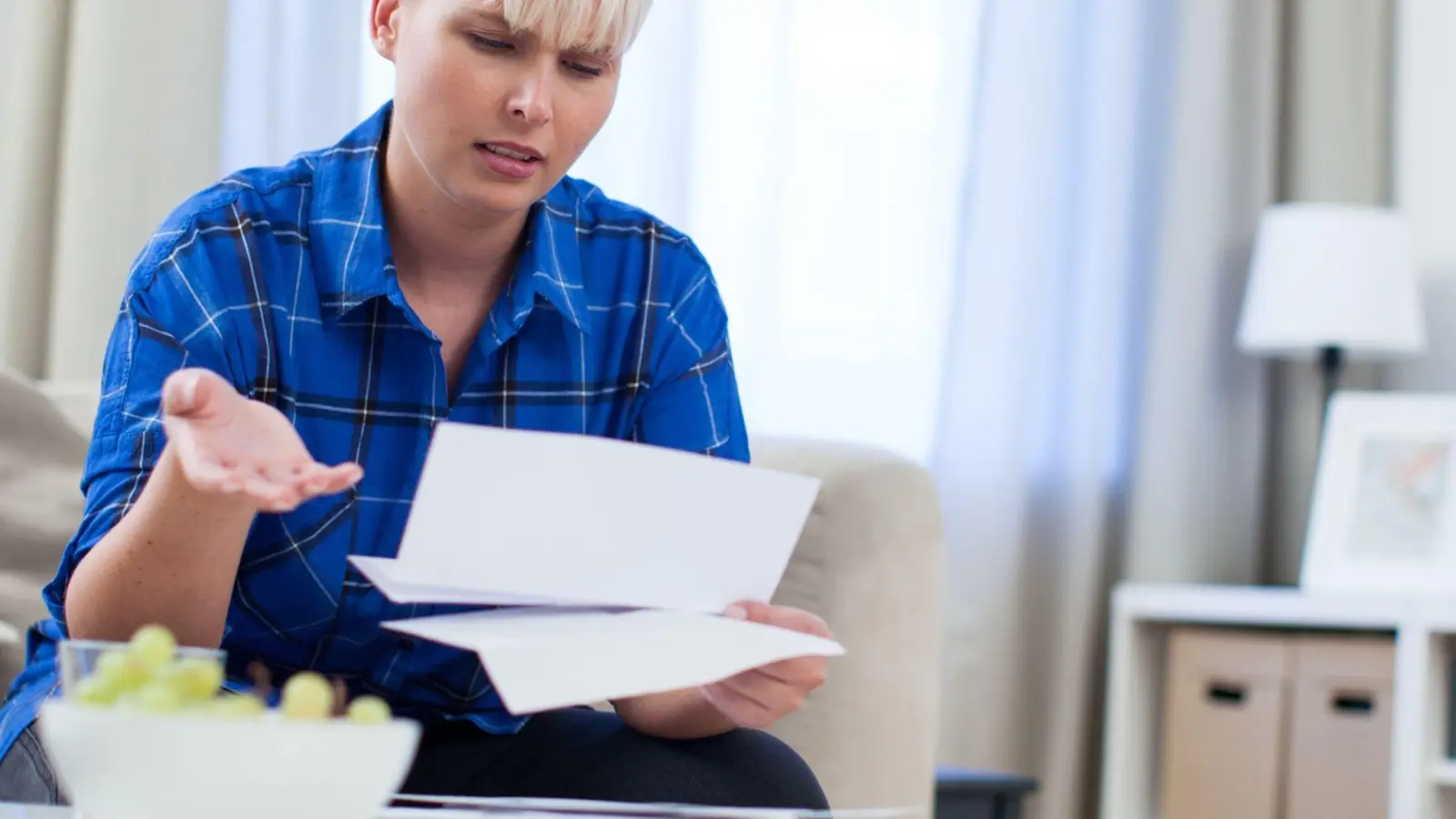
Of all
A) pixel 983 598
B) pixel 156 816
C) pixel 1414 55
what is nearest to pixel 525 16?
pixel 156 816

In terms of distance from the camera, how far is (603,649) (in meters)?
0.66

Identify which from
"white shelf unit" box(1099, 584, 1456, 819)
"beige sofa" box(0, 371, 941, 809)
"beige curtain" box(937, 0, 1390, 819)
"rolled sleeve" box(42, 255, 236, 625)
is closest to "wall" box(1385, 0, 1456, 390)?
"beige curtain" box(937, 0, 1390, 819)

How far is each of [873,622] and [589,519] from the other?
742 millimetres

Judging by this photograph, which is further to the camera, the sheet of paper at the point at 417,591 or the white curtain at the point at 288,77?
the white curtain at the point at 288,77

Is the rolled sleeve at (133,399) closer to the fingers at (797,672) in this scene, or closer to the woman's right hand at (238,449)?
the woman's right hand at (238,449)

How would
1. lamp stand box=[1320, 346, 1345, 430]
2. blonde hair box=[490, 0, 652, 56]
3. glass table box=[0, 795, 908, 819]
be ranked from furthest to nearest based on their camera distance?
lamp stand box=[1320, 346, 1345, 430] < blonde hair box=[490, 0, 652, 56] < glass table box=[0, 795, 908, 819]

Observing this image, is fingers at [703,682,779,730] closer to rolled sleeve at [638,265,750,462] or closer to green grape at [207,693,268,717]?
rolled sleeve at [638,265,750,462]

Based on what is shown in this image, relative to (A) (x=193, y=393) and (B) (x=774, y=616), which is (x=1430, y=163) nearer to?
(B) (x=774, y=616)

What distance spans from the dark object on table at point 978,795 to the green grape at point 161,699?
1511 millimetres

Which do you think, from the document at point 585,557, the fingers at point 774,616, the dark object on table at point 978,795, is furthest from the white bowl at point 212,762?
the dark object on table at point 978,795

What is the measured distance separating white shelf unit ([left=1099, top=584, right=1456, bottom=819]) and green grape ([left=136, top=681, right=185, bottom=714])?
84.3 inches

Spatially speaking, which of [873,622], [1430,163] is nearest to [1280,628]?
[1430,163]

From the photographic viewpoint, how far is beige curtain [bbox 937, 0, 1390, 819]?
2.83m

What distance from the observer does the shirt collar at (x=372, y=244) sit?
3.54ft
